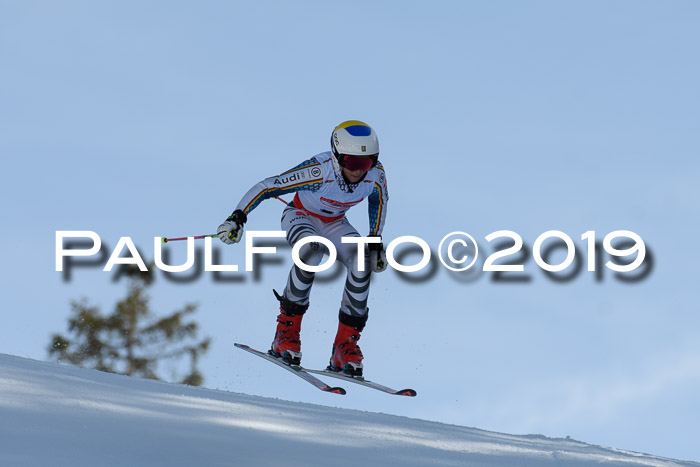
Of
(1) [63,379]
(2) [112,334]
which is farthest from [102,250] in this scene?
(2) [112,334]

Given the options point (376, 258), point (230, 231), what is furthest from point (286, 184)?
point (376, 258)

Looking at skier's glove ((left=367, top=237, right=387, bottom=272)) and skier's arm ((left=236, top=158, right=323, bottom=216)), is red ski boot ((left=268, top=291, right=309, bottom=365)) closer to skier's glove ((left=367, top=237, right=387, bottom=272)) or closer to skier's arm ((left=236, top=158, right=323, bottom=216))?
skier's glove ((left=367, top=237, right=387, bottom=272))

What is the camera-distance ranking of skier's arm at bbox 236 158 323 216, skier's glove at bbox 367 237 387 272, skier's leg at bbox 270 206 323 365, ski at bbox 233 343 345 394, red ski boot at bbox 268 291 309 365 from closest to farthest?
ski at bbox 233 343 345 394
skier's arm at bbox 236 158 323 216
skier's glove at bbox 367 237 387 272
skier's leg at bbox 270 206 323 365
red ski boot at bbox 268 291 309 365

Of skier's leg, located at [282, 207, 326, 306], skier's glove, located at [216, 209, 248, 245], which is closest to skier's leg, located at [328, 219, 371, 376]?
skier's leg, located at [282, 207, 326, 306]

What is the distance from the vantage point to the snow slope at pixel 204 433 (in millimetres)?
3871

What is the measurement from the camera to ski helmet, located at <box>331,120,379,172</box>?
325 inches

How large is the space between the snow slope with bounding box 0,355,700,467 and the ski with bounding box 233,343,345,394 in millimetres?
1678

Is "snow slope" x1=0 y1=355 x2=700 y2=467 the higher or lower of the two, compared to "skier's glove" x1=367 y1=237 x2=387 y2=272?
lower

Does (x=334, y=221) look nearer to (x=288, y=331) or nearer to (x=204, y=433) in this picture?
(x=288, y=331)

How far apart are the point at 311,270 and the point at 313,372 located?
104cm

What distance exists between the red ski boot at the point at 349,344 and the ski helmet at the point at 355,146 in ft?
5.15

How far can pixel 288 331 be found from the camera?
358 inches

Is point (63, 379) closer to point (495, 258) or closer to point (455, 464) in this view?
point (455, 464)

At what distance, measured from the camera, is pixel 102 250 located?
9391 mm
